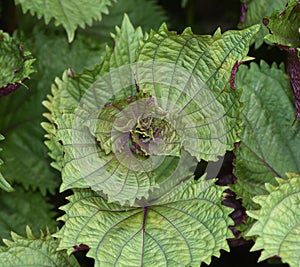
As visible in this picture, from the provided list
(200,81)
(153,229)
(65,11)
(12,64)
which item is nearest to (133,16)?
(65,11)

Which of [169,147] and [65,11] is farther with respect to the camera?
[65,11]

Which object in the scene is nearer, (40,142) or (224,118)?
(224,118)

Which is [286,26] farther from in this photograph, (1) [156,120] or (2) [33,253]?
(2) [33,253]

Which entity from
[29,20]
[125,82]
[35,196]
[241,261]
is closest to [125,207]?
[125,82]

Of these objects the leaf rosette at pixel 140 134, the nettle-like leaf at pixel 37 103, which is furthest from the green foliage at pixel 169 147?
the nettle-like leaf at pixel 37 103

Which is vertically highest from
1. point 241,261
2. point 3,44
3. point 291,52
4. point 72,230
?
point 3,44

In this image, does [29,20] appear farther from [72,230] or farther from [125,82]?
[72,230]
